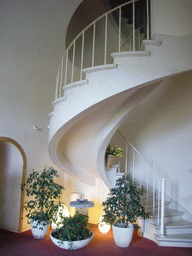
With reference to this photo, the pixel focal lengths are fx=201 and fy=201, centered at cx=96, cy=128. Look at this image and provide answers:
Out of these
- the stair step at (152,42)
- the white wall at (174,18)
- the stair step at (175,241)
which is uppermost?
the white wall at (174,18)

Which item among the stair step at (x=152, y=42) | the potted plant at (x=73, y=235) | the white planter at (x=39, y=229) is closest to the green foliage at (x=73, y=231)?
the potted plant at (x=73, y=235)

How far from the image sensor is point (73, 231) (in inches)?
138

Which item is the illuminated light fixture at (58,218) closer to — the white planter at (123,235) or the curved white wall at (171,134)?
the white planter at (123,235)

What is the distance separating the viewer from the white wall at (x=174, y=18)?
3178 mm

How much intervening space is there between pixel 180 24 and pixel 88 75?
5.51ft

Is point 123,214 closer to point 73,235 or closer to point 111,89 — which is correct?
point 73,235

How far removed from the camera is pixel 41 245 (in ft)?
12.2

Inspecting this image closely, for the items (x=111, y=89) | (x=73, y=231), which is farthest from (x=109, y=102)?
(x=73, y=231)

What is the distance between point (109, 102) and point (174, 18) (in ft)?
5.61

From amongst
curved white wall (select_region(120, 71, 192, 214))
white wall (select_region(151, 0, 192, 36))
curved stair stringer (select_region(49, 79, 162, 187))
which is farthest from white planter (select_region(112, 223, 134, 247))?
white wall (select_region(151, 0, 192, 36))

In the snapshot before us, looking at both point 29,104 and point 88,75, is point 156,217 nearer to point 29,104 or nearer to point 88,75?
point 88,75

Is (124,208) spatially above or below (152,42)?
below

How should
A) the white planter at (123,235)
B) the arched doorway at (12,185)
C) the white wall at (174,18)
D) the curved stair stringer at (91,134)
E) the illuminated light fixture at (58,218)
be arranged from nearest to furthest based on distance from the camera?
the white wall at (174,18) < the curved stair stringer at (91,134) < the white planter at (123,235) < the illuminated light fixture at (58,218) < the arched doorway at (12,185)

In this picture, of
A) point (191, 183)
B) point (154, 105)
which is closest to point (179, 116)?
point (154, 105)
